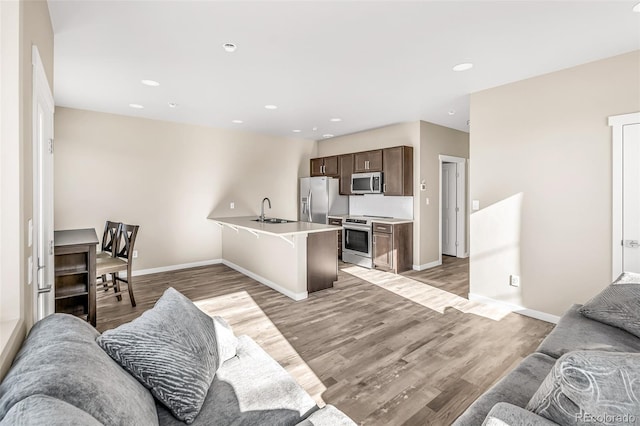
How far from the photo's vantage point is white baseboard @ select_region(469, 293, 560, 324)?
325cm

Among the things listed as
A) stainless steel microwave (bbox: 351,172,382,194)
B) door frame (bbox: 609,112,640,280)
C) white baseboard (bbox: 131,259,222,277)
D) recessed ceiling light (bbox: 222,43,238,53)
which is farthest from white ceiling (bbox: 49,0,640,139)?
white baseboard (bbox: 131,259,222,277)

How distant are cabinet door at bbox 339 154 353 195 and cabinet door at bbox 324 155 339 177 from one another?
132 millimetres

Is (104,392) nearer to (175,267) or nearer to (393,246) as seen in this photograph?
(393,246)

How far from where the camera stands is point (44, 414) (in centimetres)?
66

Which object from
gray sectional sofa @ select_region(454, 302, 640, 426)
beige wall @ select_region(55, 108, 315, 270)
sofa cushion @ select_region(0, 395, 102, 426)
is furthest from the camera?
beige wall @ select_region(55, 108, 315, 270)

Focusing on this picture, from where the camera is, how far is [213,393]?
129 centimetres

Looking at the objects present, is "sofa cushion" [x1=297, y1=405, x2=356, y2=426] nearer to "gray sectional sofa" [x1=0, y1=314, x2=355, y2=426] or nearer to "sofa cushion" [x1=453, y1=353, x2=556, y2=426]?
"gray sectional sofa" [x1=0, y1=314, x2=355, y2=426]

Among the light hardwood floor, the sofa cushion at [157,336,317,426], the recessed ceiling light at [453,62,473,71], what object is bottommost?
the light hardwood floor

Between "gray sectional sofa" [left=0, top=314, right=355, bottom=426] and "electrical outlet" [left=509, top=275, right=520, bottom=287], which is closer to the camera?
"gray sectional sofa" [left=0, top=314, right=355, bottom=426]

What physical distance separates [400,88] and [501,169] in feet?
4.89

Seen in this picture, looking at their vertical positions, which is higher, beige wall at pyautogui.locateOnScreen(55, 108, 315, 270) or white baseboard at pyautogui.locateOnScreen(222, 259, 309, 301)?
beige wall at pyautogui.locateOnScreen(55, 108, 315, 270)

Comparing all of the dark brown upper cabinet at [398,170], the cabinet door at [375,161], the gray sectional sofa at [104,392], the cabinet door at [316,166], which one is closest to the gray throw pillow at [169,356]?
the gray sectional sofa at [104,392]

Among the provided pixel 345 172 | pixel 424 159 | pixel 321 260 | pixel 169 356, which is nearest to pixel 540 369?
pixel 169 356

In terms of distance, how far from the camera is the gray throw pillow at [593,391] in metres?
0.83
